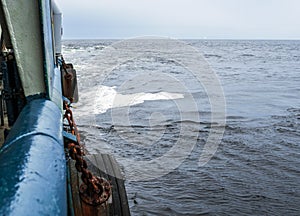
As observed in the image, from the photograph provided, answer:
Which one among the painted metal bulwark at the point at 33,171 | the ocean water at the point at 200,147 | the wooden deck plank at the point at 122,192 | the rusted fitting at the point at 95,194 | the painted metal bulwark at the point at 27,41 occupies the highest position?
the painted metal bulwark at the point at 27,41

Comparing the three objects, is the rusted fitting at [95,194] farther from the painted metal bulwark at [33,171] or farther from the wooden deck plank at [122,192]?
the painted metal bulwark at [33,171]

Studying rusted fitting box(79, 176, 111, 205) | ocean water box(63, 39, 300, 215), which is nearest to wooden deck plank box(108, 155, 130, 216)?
rusted fitting box(79, 176, 111, 205)

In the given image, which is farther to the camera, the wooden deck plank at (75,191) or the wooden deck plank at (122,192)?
the wooden deck plank at (122,192)

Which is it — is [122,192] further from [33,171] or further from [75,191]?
[33,171]

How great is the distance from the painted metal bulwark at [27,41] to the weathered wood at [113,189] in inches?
23.8

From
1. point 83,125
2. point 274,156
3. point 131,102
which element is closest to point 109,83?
point 131,102

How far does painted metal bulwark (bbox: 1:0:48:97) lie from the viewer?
2.04 meters

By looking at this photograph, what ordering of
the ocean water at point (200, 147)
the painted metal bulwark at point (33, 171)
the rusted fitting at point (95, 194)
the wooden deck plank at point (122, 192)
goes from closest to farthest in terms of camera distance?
the painted metal bulwark at point (33, 171), the rusted fitting at point (95, 194), the wooden deck plank at point (122, 192), the ocean water at point (200, 147)

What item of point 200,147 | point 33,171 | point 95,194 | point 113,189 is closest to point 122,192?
point 113,189

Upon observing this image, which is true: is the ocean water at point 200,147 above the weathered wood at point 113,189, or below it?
below

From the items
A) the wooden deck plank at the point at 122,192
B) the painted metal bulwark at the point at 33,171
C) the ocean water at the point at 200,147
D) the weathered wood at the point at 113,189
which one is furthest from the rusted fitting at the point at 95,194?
the ocean water at the point at 200,147

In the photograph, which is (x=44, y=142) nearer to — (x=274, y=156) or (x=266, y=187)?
(x=266, y=187)

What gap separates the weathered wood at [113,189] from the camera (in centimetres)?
207

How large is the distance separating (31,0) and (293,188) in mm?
5362
